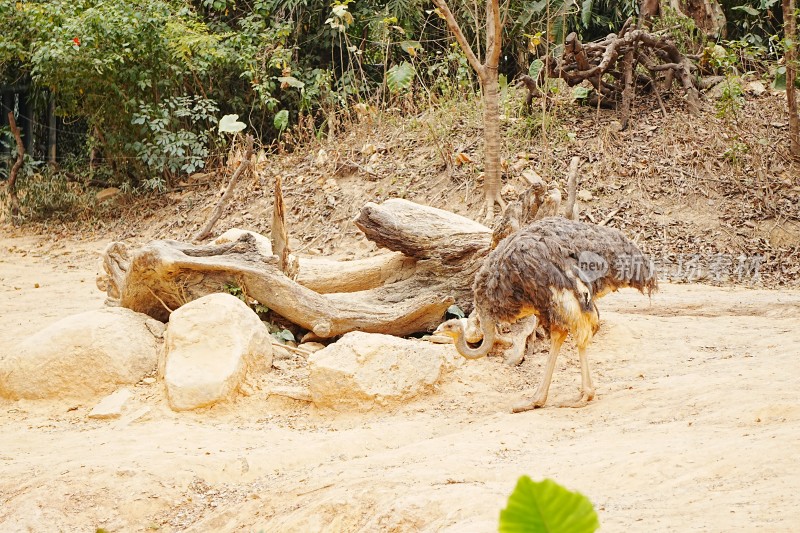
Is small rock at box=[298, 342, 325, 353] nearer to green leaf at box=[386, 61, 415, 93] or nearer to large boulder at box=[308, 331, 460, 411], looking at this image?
large boulder at box=[308, 331, 460, 411]

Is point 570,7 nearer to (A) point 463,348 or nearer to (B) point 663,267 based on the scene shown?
(B) point 663,267

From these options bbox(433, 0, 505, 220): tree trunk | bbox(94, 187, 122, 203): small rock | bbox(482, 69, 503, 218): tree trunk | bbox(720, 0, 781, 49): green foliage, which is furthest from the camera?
bbox(94, 187, 122, 203): small rock

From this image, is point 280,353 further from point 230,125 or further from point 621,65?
point 621,65

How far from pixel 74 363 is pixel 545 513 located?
5721 millimetres

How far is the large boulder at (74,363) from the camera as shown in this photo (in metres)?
6.26

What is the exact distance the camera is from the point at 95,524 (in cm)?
445

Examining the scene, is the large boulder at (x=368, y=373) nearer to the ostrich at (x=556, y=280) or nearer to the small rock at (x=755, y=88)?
the ostrich at (x=556, y=280)

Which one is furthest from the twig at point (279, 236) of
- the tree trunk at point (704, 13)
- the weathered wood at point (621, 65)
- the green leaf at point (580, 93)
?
the tree trunk at point (704, 13)

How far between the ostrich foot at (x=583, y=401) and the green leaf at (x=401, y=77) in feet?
28.2

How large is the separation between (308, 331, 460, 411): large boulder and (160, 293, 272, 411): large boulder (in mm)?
528

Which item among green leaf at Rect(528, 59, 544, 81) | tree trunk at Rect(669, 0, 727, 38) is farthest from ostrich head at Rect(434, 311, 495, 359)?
tree trunk at Rect(669, 0, 727, 38)

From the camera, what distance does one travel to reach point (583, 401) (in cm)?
561

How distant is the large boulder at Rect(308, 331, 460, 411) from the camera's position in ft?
19.5

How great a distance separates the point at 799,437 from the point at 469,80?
9.97 metres
